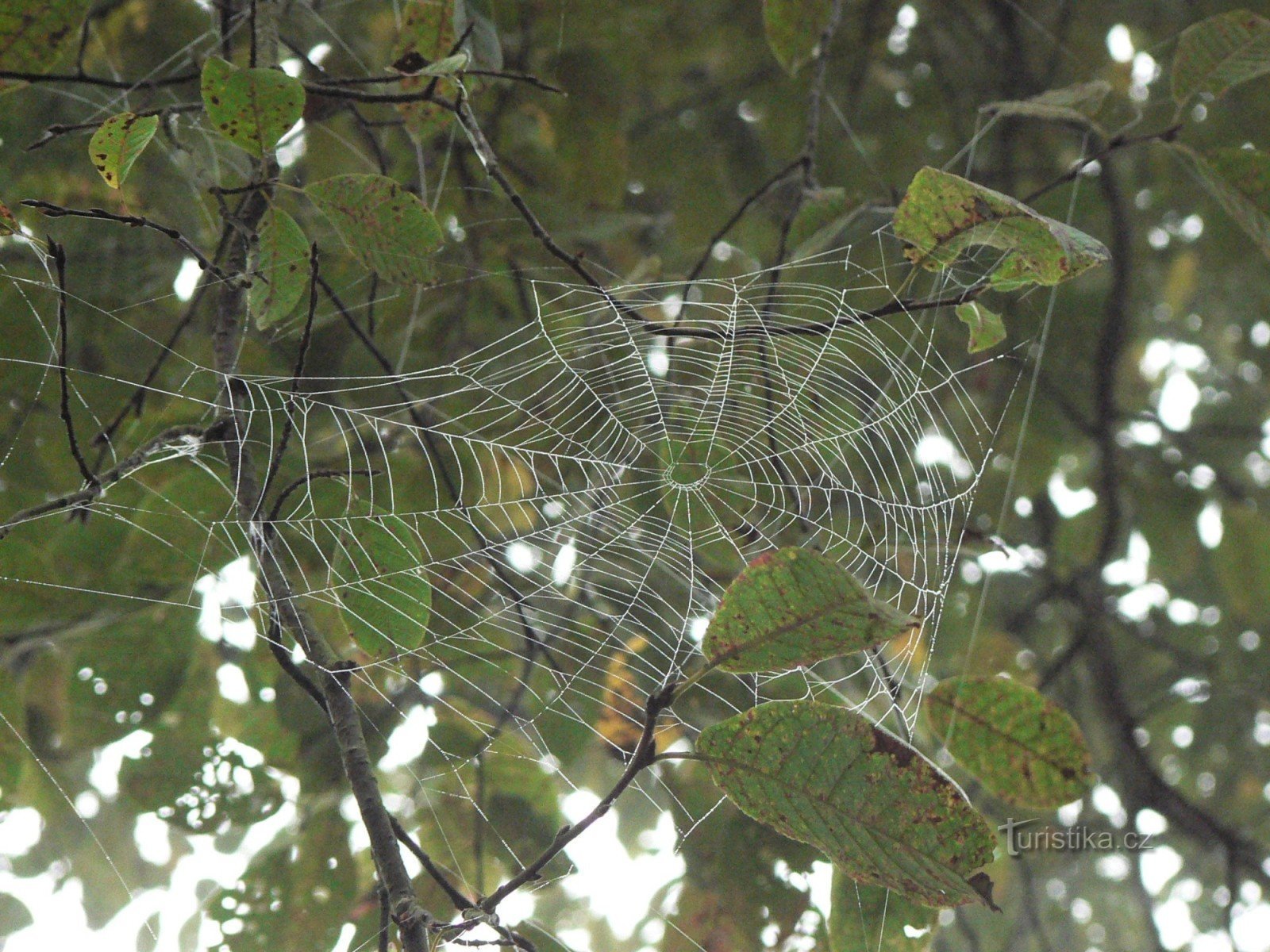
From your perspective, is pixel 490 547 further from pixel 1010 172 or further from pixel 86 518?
pixel 1010 172

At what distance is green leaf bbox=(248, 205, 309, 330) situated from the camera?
0.81 metres

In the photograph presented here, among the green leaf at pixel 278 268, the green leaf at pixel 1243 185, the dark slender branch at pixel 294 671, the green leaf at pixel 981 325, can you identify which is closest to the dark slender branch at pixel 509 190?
the green leaf at pixel 278 268

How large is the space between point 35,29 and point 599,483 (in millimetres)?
827

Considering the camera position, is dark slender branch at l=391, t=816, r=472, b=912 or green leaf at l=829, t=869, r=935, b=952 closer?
dark slender branch at l=391, t=816, r=472, b=912

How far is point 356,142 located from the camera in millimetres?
1657

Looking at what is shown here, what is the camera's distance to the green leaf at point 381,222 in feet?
2.70

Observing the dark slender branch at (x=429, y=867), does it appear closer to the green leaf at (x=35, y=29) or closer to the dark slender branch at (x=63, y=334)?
the dark slender branch at (x=63, y=334)

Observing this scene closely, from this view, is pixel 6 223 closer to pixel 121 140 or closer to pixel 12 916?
pixel 121 140

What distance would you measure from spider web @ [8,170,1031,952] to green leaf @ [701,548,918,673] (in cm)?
29

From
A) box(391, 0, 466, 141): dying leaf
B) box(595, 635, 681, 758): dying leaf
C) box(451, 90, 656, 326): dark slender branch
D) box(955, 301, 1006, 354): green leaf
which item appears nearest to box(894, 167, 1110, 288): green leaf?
box(955, 301, 1006, 354): green leaf

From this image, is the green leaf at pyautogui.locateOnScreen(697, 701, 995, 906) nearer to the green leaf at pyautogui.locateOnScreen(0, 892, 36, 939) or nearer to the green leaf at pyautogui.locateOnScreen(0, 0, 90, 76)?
the green leaf at pyautogui.locateOnScreen(0, 0, 90, 76)

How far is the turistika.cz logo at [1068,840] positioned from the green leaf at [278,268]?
3.39 feet

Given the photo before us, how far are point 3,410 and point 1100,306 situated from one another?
6.30 ft

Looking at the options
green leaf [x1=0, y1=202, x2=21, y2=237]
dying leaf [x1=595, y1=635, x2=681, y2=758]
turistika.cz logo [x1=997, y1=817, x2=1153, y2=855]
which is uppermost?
green leaf [x1=0, y1=202, x2=21, y2=237]
